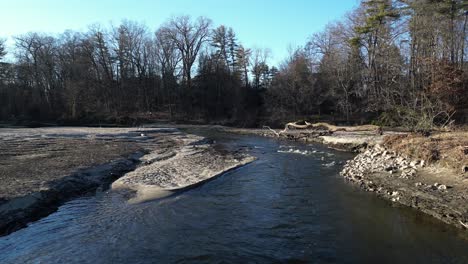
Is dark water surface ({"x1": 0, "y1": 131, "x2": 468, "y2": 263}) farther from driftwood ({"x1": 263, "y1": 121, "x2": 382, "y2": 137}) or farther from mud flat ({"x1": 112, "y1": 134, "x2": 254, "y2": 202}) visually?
driftwood ({"x1": 263, "y1": 121, "x2": 382, "y2": 137})

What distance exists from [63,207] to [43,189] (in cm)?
140

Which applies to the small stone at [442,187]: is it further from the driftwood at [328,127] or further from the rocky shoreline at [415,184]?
the driftwood at [328,127]

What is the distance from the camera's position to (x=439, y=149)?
1404cm

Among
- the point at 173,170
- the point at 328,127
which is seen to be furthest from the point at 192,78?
the point at 173,170

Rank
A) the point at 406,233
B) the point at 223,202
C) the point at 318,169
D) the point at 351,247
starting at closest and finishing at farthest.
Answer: the point at 351,247 < the point at 406,233 < the point at 223,202 < the point at 318,169

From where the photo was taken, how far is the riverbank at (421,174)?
10.5 metres

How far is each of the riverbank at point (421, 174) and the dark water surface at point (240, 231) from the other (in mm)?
735

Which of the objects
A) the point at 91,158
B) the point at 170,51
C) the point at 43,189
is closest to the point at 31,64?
the point at 170,51

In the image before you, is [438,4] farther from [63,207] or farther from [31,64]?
[31,64]

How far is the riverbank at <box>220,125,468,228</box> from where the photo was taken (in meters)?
10.5

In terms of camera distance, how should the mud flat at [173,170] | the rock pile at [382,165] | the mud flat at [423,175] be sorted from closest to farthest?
the mud flat at [423,175] < the mud flat at [173,170] < the rock pile at [382,165]

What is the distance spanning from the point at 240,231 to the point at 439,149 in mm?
9886

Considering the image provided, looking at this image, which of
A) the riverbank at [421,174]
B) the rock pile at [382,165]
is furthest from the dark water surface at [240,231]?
the rock pile at [382,165]

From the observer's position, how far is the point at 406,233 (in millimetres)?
9211
